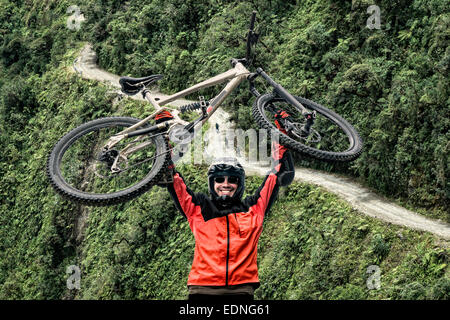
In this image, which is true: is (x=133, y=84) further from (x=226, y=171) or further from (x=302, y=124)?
(x=226, y=171)

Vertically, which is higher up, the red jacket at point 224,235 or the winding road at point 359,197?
the red jacket at point 224,235

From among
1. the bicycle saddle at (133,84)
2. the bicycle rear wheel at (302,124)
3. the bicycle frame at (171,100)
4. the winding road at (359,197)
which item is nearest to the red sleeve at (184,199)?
the bicycle frame at (171,100)

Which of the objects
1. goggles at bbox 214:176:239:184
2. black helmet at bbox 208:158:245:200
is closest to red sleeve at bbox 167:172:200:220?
black helmet at bbox 208:158:245:200

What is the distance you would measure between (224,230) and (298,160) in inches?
565

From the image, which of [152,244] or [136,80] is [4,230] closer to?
[152,244]

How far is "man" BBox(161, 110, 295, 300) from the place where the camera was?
23.7 feet

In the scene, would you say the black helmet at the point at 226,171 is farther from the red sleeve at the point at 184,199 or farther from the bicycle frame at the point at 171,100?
the bicycle frame at the point at 171,100

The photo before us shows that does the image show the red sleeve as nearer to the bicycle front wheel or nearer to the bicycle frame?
the bicycle front wheel

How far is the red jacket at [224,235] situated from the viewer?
7277 mm

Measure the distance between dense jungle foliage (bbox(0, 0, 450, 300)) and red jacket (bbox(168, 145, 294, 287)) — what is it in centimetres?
735

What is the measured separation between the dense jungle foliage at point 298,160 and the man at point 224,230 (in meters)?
7.41

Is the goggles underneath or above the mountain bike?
above

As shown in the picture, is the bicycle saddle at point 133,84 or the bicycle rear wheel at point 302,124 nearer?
the bicycle rear wheel at point 302,124

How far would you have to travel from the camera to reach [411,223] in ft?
53.1
